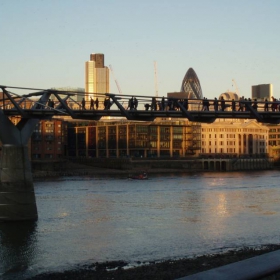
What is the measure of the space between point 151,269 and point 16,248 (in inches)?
428

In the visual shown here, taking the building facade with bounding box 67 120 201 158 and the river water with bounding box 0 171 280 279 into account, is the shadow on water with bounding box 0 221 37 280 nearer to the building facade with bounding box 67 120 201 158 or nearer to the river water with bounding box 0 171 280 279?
the river water with bounding box 0 171 280 279

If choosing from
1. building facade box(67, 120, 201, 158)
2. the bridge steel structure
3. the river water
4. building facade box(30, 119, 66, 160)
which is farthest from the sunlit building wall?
the bridge steel structure

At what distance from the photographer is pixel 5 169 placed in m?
41.9

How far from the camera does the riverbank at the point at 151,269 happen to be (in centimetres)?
2419

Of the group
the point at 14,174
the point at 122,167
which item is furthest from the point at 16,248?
the point at 122,167

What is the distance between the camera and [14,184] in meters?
41.9

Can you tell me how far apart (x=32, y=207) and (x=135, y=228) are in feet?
26.8

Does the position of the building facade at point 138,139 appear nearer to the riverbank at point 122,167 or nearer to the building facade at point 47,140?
the riverbank at point 122,167

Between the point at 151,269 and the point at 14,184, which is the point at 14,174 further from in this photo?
the point at 151,269

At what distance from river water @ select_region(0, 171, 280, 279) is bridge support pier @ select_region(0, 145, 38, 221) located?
1.08 m

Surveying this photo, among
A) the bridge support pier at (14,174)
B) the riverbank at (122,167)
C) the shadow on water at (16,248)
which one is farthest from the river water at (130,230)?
the riverbank at (122,167)

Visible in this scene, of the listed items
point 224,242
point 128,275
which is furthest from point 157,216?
point 128,275

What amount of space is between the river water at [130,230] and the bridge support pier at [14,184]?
1084 mm

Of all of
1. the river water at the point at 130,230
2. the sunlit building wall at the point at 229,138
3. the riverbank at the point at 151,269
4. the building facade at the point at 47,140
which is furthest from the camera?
the sunlit building wall at the point at 229,138
